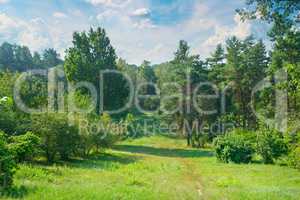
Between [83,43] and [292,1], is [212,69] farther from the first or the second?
[292,1]

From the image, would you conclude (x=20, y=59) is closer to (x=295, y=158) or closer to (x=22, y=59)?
(x=22, y=59)

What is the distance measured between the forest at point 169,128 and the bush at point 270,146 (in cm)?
11

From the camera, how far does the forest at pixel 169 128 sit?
1534 centimetres

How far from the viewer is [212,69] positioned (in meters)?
67.3

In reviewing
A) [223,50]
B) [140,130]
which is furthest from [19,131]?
[223,50]

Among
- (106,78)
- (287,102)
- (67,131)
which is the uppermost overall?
(106,78)

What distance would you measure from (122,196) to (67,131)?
693 inches

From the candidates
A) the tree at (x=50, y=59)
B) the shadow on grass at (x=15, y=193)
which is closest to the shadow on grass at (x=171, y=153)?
the shadow on grass at (x=15, y=193)

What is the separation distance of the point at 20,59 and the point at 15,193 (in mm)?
101125

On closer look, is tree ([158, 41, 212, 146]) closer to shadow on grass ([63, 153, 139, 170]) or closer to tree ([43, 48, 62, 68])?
shadow on grass ([63, 153, 139, 170])

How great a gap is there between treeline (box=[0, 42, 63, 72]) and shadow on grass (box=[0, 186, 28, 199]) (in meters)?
87.8

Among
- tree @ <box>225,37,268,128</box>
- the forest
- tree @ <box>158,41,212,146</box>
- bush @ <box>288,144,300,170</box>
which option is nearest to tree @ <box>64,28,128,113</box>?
the forest

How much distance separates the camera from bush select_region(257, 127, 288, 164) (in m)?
34.7

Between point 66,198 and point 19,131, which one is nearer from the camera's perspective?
point 66,198
